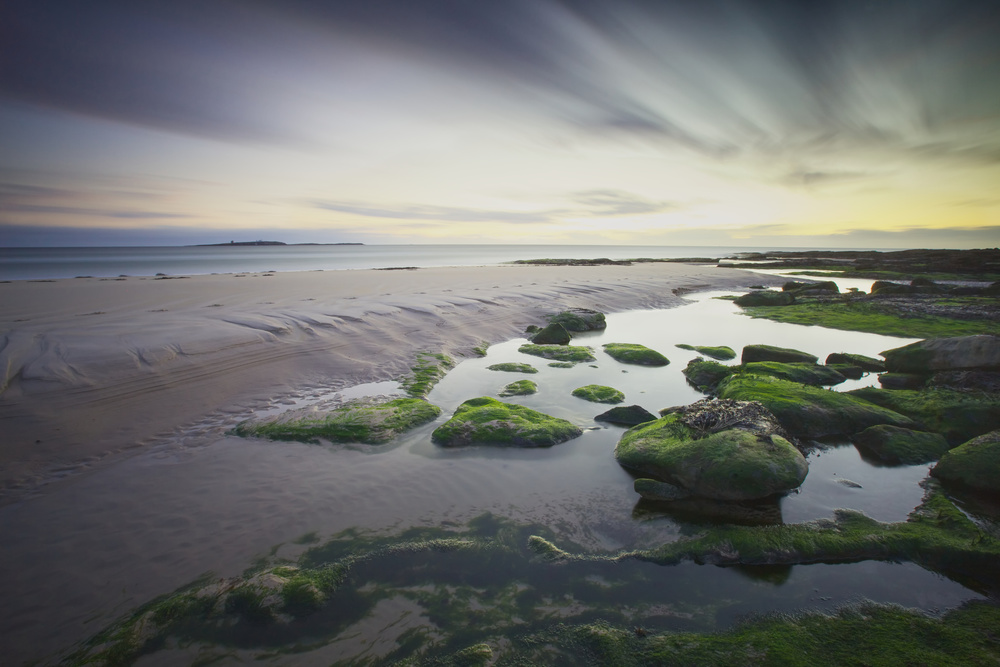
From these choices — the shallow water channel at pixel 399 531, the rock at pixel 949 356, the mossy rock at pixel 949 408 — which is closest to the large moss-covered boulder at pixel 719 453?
the shallow water channel at pixel 399 531

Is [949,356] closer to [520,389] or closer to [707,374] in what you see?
[707,374]

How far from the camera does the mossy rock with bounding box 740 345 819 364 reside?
40.0 feet

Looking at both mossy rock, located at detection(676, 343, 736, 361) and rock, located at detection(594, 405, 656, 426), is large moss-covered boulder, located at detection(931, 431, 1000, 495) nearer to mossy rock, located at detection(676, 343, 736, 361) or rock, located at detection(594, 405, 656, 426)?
rock, located at detection(594, 405, 656, 426)

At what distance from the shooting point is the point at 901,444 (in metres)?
7.38

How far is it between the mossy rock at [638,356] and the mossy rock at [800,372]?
2.60 metres

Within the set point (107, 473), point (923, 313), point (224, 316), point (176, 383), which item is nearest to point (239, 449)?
point (107, 473)

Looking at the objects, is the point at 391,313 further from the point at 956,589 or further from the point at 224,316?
the point at 956,589

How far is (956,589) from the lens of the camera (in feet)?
14.4

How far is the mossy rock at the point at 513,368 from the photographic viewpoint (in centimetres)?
1214

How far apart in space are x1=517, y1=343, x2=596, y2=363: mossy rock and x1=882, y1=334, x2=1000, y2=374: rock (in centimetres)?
816

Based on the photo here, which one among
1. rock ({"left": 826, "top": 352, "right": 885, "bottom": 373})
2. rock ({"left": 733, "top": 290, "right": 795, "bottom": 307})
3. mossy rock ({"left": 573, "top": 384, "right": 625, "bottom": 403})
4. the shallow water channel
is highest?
rock ({"left": 733, "top": 290, "right": 795, "bottom": 307})

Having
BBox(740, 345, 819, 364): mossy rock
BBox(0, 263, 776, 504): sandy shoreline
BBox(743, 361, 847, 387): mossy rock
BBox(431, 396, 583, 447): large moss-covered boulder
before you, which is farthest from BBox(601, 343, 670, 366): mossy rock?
BBox(431, 396, 583, 447): large moss-covered boulder

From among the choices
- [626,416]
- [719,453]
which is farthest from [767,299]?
[719,453]

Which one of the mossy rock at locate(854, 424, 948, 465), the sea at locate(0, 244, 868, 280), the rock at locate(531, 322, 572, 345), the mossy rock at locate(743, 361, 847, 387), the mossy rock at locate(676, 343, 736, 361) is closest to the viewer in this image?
the mossy rock at locate(854, 424, 948, 465)
